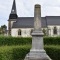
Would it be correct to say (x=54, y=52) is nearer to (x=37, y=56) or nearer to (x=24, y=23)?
(x=37, y=56)

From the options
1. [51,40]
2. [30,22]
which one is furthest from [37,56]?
[30,22]

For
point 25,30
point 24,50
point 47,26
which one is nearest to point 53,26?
point 47,26

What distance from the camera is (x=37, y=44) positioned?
1611cm

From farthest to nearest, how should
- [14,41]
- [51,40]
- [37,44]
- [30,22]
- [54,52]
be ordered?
[30,22], [14,41], [51,40], [54,52], [37,44]

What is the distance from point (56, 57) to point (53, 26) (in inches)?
2411

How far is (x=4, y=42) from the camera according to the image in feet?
83.9

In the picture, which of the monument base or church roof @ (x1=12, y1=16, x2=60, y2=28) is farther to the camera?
church roof @ (x1=12, y1=16, x2=60, y2=28)

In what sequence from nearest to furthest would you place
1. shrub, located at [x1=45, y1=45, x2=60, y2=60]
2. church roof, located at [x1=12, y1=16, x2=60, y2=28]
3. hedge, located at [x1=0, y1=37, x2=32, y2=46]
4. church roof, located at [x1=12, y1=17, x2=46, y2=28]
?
shrub, located at [x1=45, y1=45, x2=60, y2=60] < hedge, located at [x1=0, y1=37, x2=32, y2=46] < church roof, located at [x1=12, y1=16, x2=60, y2=28] < church roof, located at [x1=12, y1=17, x2=46, y2=28]

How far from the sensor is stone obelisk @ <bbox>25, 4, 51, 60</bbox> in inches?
621

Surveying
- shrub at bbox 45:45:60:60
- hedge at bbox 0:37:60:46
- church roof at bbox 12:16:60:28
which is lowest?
Result: shrub at bbox 45:45:60:60

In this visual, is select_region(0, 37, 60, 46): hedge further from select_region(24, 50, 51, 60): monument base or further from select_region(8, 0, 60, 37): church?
select_region(8, 0, 60, 37): church

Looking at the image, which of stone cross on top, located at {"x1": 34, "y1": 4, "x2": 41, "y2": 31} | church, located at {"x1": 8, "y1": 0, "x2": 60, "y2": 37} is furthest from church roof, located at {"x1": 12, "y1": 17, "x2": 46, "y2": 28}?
stone cross on top, located at {"x1": 34, "y1": 4, "x2": 41, "y2": 31}

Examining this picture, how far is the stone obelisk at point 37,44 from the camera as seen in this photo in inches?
621

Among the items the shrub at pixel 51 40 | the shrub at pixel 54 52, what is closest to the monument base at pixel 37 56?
the shrub at pixel 54 52
